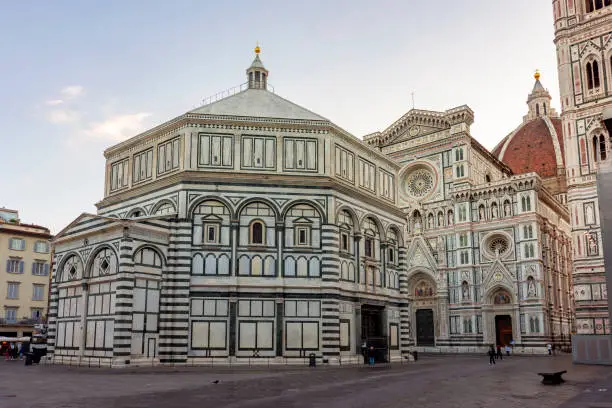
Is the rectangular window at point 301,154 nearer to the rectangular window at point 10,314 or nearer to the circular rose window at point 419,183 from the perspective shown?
the circular rose window at point 419,183

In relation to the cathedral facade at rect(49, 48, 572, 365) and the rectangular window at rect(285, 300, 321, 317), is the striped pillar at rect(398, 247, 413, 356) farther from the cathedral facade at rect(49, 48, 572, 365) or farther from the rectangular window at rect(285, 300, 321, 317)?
the rectangular window at rect(285, 300, 321, 317)

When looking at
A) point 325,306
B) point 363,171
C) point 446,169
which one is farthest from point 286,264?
point 446,169

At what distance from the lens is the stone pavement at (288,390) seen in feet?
51.2

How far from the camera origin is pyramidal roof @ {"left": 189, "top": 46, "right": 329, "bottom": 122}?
37.7 m

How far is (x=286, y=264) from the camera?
114ft

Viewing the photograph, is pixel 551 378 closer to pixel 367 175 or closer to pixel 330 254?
pixel 330 254

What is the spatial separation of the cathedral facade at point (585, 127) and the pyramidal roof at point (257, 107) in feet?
86.4

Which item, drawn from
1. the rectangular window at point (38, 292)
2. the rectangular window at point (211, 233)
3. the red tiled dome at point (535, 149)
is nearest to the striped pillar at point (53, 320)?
the rectangular window at point (211, 233)

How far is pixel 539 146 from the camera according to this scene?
9969 cm

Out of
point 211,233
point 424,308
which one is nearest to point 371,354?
point 211,233

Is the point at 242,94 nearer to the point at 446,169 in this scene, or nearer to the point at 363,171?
the point at 363,171

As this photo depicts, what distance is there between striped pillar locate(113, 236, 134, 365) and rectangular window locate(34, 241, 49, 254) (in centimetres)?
3454

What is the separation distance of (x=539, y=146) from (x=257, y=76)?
230 feet

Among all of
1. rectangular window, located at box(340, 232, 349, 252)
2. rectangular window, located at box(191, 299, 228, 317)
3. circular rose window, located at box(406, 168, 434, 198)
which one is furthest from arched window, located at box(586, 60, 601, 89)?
rectangular window, located at box(191, 299, 228, 317)
